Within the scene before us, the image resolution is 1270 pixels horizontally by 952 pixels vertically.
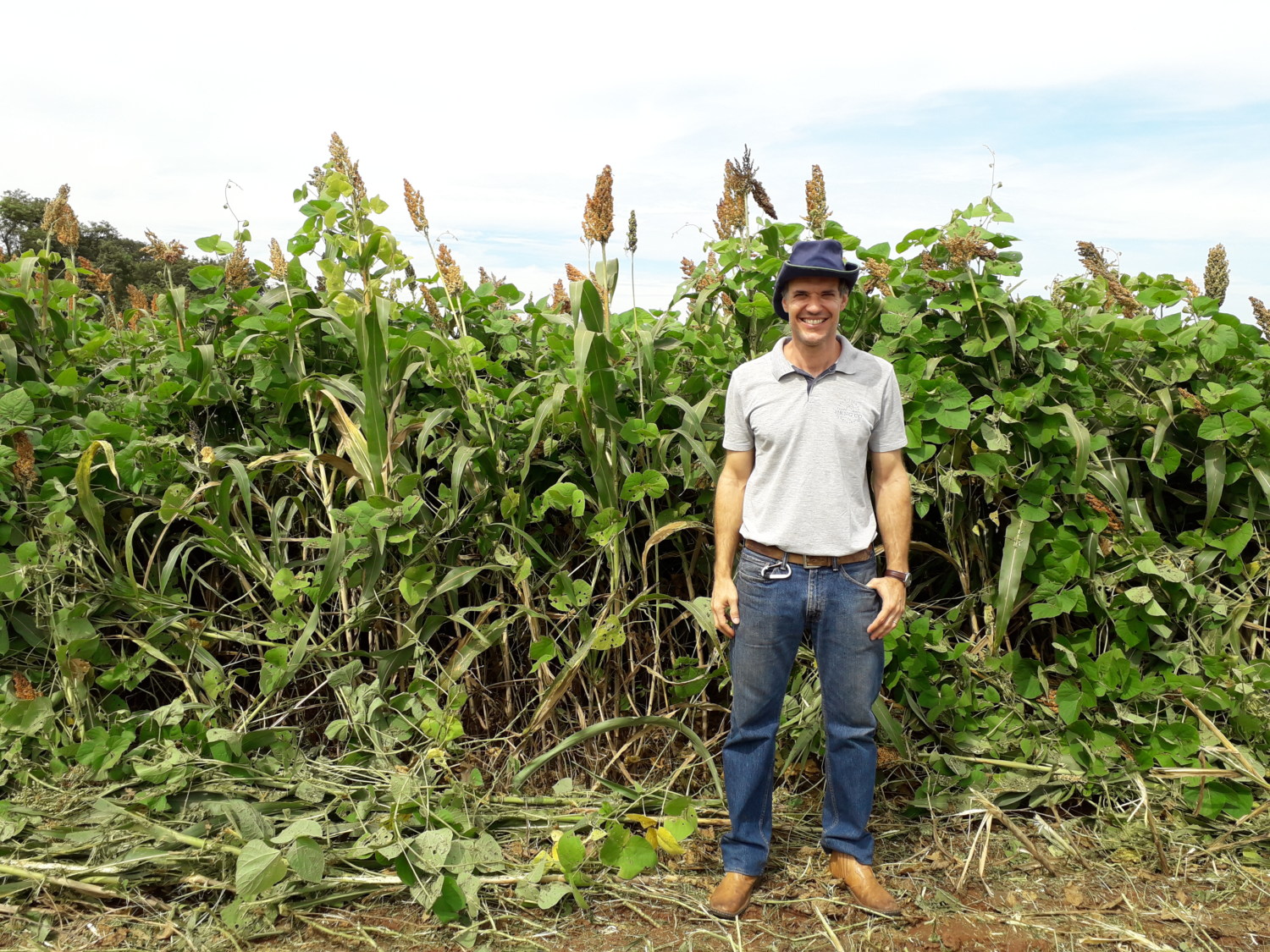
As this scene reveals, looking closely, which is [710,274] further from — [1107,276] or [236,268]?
[236,268]

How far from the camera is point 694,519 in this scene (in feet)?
9.29

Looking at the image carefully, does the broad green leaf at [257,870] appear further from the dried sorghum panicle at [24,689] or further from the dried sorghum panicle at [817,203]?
the dried sorghum panicle at [817,203]

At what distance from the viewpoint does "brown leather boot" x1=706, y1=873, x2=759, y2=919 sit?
2396 millimetres

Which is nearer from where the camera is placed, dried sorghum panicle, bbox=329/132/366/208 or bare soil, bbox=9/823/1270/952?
bare soil, bbox=9/823/1270/952

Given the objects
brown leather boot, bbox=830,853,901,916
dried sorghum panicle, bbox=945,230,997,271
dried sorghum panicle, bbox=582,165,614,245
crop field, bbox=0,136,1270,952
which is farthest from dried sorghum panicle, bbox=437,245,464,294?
brown leather boot, bbox=830,853,901,916

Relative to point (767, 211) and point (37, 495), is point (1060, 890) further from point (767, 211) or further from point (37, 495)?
point (37, 495)

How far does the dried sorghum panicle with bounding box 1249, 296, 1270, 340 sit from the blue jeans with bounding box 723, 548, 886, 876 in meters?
2.02

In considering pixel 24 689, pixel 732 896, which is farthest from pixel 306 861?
pixel 24 689

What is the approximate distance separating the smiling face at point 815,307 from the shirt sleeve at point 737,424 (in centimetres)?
24

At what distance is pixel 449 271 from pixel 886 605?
1663 millimetres

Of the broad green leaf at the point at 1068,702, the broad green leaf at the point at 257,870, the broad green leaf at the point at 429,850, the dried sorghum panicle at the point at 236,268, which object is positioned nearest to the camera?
the broad green leaf at the point at 257,870

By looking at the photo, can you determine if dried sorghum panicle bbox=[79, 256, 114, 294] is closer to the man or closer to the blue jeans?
the man

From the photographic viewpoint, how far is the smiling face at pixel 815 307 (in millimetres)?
2336

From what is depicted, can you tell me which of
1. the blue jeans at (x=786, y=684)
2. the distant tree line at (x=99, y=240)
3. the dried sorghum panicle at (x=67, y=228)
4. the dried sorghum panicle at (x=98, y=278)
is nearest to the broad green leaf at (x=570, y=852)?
the blue jeans at (x=786, y=684)
